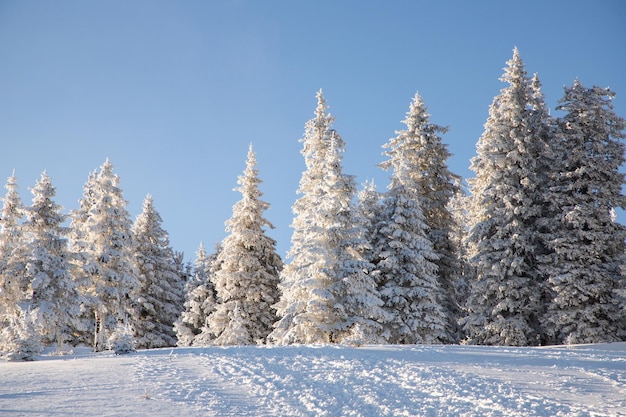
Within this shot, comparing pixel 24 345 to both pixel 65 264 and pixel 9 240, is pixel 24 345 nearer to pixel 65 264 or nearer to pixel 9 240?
pixel 65 264

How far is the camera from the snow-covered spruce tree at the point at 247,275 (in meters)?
30.7

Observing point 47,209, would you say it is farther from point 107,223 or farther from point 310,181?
point 310,181

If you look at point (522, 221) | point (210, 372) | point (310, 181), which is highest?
point (310, 181)

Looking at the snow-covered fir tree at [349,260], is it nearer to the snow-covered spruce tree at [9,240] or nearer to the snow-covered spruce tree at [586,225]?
the snow-covered spruce tree at [586,225]

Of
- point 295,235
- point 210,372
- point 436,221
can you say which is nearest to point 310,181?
point 295,235

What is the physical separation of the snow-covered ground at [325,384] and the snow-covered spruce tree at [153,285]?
21.7 meters

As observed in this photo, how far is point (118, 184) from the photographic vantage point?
34.6 meters

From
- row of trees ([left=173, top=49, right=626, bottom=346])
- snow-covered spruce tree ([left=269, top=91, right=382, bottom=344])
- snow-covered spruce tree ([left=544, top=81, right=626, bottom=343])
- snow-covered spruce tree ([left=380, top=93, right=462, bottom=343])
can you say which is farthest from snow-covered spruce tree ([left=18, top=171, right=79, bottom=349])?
snow-covered spruce tree ([left=544, top=81, right=626, bottom=343])

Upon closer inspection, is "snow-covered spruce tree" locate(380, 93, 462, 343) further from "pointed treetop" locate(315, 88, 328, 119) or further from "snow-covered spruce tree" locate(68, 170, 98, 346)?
"snow-covered spruce tree" locate(68, 170, 98, 346)

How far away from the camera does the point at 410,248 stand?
2764 cm

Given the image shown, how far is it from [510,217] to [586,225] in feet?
12.3

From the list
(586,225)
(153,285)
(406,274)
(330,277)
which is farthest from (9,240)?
(586,225)

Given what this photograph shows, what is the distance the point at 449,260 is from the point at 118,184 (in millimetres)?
23065

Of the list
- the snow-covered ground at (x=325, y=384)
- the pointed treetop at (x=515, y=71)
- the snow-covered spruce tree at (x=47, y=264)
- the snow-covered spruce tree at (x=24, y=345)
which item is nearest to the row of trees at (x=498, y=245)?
the pointed treetop at (x=515, y=71)
